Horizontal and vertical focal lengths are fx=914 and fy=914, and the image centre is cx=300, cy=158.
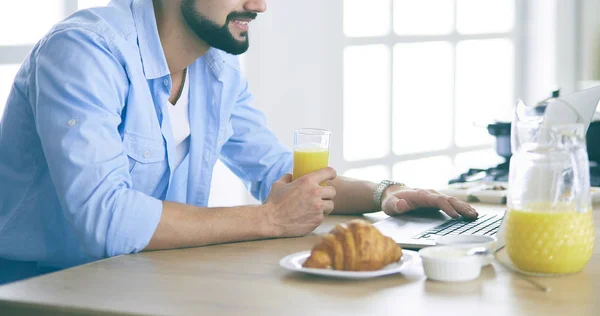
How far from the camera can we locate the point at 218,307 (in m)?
1.27

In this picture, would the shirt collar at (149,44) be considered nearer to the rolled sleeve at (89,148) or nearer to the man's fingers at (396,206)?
the rolled sleeve at (89,148)

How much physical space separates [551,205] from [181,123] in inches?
A: 39.0

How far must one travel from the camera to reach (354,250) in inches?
55.7

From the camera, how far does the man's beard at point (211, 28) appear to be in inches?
82.3

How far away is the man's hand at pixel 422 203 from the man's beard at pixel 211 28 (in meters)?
0.51

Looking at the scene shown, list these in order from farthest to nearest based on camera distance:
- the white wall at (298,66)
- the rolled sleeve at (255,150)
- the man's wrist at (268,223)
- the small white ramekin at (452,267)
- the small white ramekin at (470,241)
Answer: the white wall at (298,66) < the rolled sleeve at (255,150) < the man's wrist at (268,223) < the small white ramekin at (470,241) < the small white ramekin at (452,267)

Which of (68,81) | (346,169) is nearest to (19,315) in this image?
(68,81)

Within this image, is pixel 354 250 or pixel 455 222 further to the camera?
pixel 455 222

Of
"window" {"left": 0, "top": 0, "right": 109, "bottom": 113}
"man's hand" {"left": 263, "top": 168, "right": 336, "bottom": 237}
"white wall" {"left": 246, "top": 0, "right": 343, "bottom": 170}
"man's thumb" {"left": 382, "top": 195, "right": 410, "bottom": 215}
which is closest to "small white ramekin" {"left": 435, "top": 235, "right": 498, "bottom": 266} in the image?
"man's hand" {"left": 263, "top": 168, "right": 336, "bottom": 237}

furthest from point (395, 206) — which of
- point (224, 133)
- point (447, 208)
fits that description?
point (224, 133)

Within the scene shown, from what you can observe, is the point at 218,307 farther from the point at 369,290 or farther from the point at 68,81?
the point at 68,81

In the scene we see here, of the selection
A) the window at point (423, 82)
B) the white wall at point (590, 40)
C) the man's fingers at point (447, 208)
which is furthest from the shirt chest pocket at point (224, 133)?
the white wall at point (590, 40)

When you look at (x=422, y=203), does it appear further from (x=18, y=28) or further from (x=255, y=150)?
(x=18, y=28)

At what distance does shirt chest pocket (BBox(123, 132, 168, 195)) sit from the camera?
188 cm
